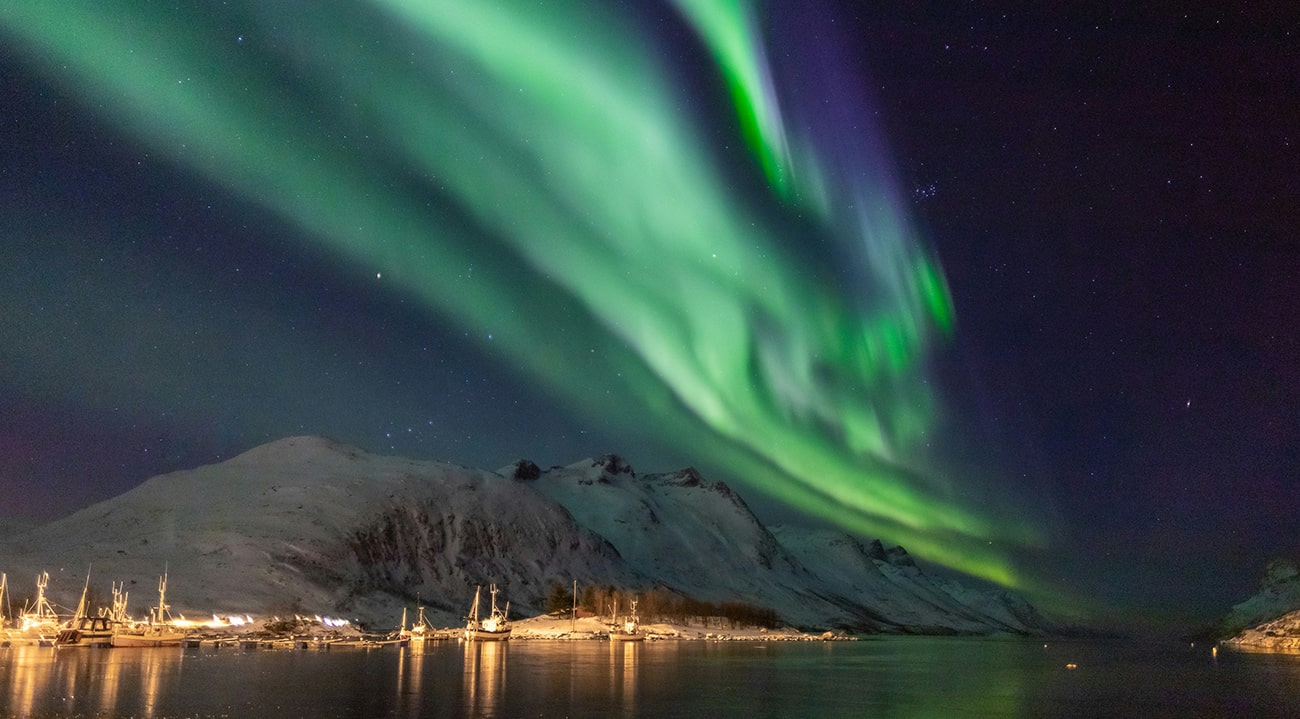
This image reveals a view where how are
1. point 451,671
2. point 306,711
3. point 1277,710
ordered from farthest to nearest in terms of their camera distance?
point 451,671 < point 1277,710 < point 306,711

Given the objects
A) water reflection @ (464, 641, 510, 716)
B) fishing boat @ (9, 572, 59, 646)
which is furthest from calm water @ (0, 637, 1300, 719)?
fishing boat @ (9, 572, 59, 646)

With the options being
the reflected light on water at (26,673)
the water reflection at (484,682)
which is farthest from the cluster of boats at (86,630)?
the water reflection at (484,682)

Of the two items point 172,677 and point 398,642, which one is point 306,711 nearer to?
point 172,677

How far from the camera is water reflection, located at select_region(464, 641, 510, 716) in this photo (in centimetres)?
6730

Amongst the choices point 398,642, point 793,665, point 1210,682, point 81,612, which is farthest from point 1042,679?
point 81,612

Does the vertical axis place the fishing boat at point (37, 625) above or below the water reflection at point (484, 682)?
above

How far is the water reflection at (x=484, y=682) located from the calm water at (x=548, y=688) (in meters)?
0.14

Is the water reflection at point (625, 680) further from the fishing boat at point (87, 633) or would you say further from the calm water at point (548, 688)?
the fishing boat at point (87, 633)

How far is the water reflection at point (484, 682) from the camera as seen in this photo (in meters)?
67.3

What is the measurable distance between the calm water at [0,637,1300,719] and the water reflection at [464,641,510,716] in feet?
0.45

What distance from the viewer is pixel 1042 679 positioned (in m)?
132

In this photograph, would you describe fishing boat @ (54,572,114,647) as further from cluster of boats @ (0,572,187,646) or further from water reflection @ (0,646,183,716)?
water reflection @ (0,646,183,716)

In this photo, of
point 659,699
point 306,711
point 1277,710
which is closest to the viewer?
point 306,711

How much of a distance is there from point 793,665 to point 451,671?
5499 cm
